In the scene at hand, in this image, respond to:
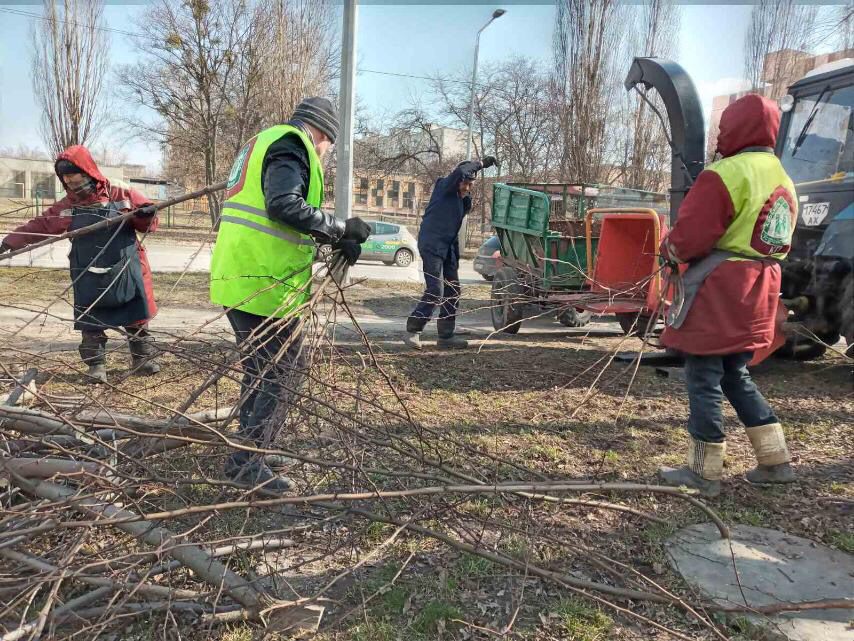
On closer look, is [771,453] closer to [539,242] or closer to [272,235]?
[272,235]

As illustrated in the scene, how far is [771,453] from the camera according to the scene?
2949 millimetres

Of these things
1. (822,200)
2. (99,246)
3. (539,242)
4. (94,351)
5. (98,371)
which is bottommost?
(98,371)

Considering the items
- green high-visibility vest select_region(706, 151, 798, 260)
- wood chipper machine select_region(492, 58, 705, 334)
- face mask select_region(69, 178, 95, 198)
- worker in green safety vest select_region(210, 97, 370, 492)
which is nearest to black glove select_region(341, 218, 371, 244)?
worker in green safety vest select_region(210, 97, 370, 492)

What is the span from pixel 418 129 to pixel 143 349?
27797 mm

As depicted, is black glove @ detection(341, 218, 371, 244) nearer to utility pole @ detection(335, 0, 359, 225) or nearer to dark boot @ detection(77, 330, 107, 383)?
dark boot @ detection(77, 330, 107, 383)

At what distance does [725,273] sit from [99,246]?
13.5 feet

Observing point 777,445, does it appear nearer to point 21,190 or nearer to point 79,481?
point 79,481

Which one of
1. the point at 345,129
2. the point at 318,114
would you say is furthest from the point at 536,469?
the point at 345,129

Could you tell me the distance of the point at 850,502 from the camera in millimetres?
2869

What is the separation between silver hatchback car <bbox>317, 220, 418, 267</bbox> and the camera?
56.6 ft

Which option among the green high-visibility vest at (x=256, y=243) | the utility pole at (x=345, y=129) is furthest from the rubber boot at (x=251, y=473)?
the utility pole at (x=345, y=129)

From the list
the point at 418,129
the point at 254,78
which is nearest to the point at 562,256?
the point at 254,78

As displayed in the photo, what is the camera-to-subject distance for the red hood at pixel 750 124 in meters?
2.85

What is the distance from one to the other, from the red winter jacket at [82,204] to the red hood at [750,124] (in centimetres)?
341
